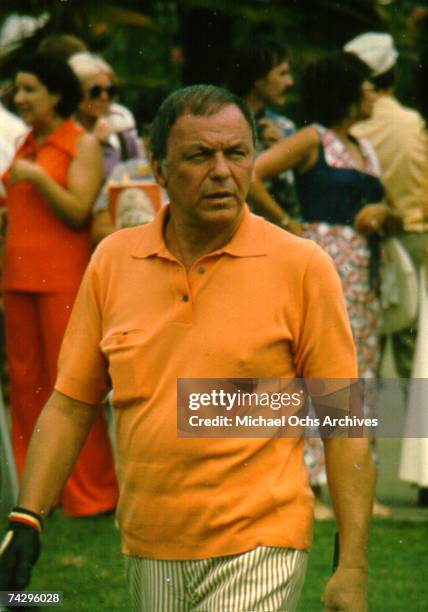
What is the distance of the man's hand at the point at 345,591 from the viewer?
3.12 meters

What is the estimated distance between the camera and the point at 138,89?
11.9 meters

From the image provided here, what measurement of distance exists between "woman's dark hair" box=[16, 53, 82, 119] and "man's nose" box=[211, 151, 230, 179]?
3.43 metres

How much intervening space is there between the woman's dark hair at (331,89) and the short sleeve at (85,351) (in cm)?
326

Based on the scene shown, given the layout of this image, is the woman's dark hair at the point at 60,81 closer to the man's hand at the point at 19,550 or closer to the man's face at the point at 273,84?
the man's face at the point at 273,84

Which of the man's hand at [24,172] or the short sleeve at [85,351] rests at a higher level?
the short sleeve at [85,351]

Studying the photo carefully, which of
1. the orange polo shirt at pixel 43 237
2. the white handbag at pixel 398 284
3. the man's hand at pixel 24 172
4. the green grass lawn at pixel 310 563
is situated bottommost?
the green grass lawn at pixel 310 563

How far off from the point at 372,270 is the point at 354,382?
3.41 meters

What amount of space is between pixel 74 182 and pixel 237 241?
3.23m

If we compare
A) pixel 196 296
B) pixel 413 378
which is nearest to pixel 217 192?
pixel 196 296

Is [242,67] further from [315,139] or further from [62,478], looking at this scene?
[62,478]

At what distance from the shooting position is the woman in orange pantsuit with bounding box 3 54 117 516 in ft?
21.0

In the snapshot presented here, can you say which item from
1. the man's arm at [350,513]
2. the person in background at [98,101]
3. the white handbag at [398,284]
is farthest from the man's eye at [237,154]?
the person in background at [98,101]

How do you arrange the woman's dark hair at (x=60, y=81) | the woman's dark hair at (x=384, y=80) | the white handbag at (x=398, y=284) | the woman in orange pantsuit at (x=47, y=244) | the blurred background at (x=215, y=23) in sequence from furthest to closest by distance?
the blurred background at (x=215, y=23)
the woman's dark hair at (x=384, y=80)
the white handbag at (x=398, y=284)
the woman's dark hair at (x=60, y=81)
the woman in orange pantsuit at (x=47, y=244)

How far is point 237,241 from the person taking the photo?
3.24m
